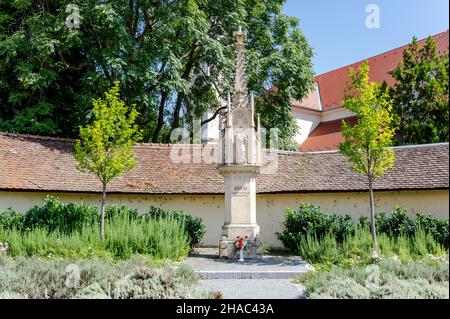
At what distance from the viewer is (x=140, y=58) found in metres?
17.8

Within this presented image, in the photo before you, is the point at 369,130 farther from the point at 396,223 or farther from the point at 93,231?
the point at 93,231

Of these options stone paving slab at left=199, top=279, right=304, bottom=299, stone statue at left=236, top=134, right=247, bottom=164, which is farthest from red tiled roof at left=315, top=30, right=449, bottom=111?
stone paving slab at left=199, top=279, right=304, bottom=299

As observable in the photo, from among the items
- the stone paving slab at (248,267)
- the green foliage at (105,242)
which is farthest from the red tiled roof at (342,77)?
the green foliage at (105,242)

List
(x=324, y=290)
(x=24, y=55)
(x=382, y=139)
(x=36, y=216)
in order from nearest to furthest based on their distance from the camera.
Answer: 1. (x=324, y=290)
2. (x=382, y=139)
3. (x=36, y=216)
4. (x=24, y=55)

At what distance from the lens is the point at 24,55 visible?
712 inches

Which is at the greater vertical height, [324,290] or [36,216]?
[36,216]

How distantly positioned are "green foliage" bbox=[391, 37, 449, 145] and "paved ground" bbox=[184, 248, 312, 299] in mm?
9276

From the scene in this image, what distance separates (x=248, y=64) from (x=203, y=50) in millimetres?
2162

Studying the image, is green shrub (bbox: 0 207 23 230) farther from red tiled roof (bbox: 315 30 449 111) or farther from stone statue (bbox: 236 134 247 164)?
red tiled roof (bbox: 315 30 449 111)

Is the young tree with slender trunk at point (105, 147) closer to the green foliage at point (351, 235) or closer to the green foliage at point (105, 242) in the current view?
the green foliage at point (105, 242)

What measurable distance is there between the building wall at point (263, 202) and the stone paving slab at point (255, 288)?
6.79m

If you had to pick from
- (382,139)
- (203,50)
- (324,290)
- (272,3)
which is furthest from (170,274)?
(272,3)
